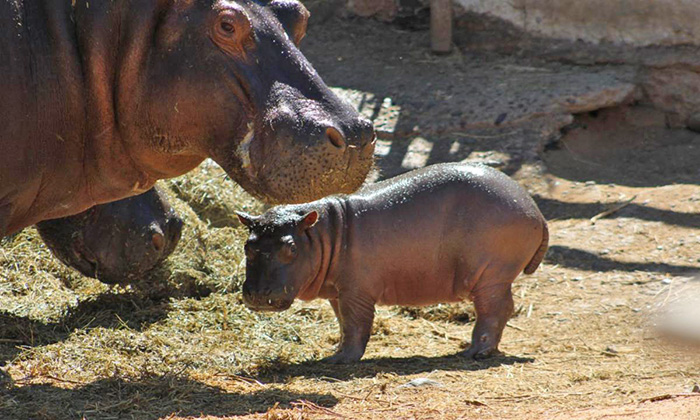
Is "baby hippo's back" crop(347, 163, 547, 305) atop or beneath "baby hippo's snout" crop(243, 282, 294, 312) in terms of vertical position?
atop

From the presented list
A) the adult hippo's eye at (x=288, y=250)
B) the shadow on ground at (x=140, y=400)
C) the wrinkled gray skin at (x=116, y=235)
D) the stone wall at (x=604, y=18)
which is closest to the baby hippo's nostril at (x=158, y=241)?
the wrinkled gray skin at (x=116, y=235)

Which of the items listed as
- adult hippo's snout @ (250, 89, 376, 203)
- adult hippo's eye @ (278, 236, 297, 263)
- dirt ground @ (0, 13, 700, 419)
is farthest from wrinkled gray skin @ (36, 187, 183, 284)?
adult hippo's snout @ (250, 89, 376, 203)

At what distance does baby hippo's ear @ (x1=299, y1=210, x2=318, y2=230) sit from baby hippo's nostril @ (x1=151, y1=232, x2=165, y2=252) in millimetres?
720

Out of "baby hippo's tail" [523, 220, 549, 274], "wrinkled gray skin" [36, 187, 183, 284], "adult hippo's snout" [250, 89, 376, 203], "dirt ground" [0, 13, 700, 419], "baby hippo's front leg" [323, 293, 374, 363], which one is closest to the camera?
"adult hippo's snout" [250, 89, 376, 203]

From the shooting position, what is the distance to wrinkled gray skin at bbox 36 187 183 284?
5.13m

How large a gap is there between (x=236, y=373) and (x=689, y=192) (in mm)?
4363

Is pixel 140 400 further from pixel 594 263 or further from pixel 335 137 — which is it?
pixel 594 263

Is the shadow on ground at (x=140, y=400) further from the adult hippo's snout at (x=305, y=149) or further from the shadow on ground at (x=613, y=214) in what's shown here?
the shadow on ground at (x=613, y=214)

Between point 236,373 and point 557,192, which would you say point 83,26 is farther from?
point 557,192

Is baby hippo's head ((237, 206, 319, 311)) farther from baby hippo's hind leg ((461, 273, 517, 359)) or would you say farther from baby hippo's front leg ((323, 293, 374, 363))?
baby hippo's hind leg ((461, 273, 517, 359))

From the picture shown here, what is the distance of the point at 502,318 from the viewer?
18.5 feet

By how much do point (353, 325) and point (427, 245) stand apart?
60cm

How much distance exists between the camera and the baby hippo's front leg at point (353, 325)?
5.42 m

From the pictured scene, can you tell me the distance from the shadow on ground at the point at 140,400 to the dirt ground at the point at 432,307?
0.01m
